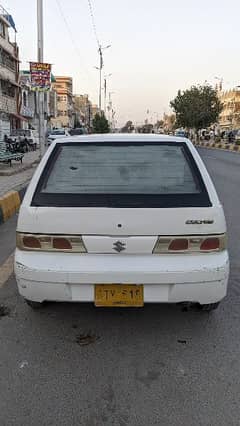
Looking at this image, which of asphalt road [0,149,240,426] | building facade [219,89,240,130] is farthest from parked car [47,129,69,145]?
building facade [219,89,240,130]

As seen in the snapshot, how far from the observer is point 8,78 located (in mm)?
44219

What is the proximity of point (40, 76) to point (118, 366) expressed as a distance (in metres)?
13.5

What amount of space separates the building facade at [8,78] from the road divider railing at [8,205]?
32.1 m

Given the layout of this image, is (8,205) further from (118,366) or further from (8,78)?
(8,78)

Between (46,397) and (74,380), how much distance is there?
0.24m

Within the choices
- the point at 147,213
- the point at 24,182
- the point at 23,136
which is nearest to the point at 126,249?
the point at 147,213

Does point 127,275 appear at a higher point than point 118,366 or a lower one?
higher

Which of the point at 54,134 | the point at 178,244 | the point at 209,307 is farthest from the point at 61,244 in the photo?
the point at 54,134

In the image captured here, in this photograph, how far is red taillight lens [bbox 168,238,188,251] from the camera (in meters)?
3.12

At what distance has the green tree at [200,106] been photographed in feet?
178

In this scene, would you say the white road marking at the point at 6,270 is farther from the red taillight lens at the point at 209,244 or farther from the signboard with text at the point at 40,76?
the signboard with text at the point at 40,76

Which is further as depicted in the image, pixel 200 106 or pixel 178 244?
pixel 200 106

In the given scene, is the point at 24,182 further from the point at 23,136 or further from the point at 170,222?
the point at 23,136

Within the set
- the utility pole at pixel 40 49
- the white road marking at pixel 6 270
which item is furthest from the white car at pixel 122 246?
the utility pole at pixel 40 49
